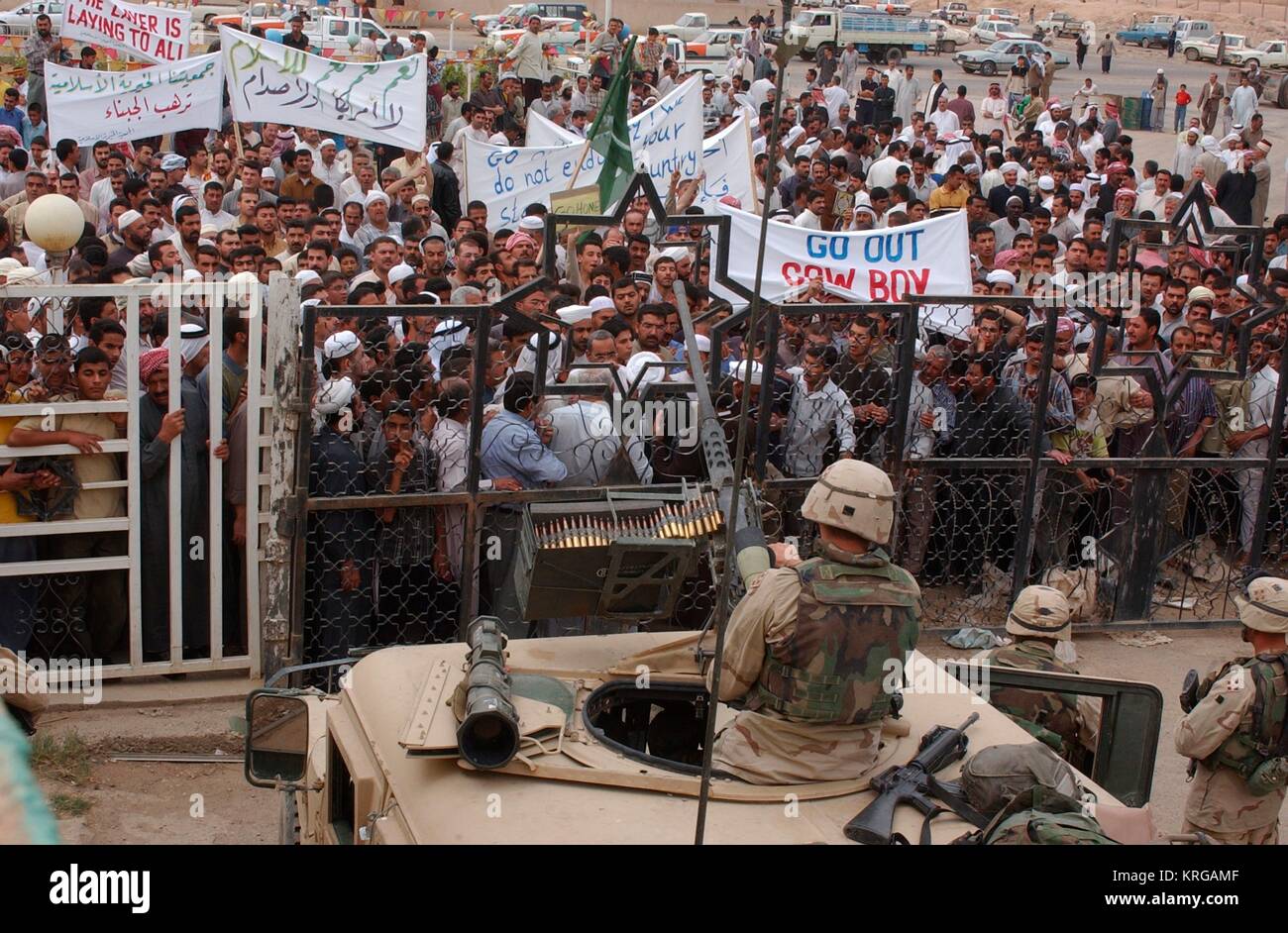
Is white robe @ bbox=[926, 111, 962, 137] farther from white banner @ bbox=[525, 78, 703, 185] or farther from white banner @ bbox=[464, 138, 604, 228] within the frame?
white banner @ bbox=[464, 138, 604, 228]

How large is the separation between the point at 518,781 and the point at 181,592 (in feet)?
13.5

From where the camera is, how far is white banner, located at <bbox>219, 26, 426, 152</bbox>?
13.7m

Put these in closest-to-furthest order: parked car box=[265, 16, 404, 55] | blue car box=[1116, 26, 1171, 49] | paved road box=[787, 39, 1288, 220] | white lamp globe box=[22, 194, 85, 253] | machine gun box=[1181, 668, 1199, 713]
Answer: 1. machine gun box=[1181, 668, 1199, 713]
2. white lamp globe box=[22, 194, 85, 253]
3. parked car box=[265, 16, 404, 55]
4. paved road box=[787, 39, 1288, 220]
5. blue car box=[1116, 26, 1171, 49]

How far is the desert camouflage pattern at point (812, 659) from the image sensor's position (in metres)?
4.39

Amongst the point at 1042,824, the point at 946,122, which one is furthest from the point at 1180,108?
the point at 1042,824

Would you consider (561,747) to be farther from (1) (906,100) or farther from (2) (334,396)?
(1) (906,100)

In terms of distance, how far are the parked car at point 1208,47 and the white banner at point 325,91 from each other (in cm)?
3788

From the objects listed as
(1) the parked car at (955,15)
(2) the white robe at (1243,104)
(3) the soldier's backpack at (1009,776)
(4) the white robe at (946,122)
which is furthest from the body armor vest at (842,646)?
(1) the parked car at (955,15)

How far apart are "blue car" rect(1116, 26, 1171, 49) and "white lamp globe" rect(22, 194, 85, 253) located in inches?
1831

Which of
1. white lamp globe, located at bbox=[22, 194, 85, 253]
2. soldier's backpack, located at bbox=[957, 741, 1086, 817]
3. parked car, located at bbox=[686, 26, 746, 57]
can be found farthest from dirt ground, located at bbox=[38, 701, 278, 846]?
parked car, located at bbox=[686, 26, 746, 57]

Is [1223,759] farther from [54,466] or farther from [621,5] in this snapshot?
[621,5]

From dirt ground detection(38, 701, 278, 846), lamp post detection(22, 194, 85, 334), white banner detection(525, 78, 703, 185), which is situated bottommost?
dirt ground detection(38, 701, 278, 846)

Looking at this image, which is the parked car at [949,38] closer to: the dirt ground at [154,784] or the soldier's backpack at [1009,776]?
the dirt ground at [154,784]

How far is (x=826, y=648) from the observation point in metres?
4.38
